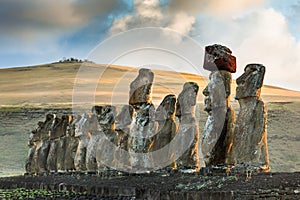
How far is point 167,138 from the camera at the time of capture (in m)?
20.4

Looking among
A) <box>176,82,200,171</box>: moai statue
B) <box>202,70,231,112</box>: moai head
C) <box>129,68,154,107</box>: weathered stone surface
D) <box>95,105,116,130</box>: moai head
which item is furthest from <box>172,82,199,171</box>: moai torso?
<box>95,105,116,130</box>: moai head

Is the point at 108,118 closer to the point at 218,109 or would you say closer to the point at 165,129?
the point at 165,129

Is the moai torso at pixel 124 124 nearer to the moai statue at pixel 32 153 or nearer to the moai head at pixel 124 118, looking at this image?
the moai head at pixel 124 118

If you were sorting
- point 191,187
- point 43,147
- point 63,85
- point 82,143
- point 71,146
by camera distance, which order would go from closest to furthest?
1. point 191,187
2. point 82,143
3. point 71,146
4. point 43,147
5. point 63,85

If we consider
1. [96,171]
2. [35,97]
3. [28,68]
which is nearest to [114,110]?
[96,171]

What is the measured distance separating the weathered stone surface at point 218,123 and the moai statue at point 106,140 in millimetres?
7871

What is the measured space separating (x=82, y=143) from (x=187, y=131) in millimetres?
8882

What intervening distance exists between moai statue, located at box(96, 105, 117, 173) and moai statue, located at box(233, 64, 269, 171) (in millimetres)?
9102

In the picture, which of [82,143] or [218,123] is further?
[82,143]

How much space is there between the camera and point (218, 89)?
1695 centimetres

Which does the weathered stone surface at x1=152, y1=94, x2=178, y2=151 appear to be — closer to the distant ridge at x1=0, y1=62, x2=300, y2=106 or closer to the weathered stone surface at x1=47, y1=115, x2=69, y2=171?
the weathered stone surface at x1=47, y1=115, x2=69, y2=171

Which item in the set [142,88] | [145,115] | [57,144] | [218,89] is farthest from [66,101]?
[218,89]

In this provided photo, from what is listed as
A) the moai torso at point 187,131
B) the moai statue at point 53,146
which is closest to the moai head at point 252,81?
the moai torso at point 187,131

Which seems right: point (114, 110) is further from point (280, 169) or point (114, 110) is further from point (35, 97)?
point (35, 97)
